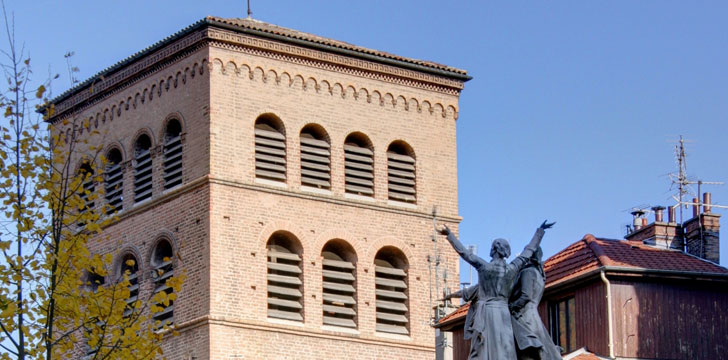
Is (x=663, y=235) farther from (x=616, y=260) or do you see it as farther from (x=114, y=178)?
(x=114, y=178)

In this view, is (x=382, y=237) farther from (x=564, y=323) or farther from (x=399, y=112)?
(x=564, y=323)

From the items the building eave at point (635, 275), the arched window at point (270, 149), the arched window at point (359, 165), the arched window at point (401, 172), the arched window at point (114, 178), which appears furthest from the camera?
the arched window at point (114, 178)

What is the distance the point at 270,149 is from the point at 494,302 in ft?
118

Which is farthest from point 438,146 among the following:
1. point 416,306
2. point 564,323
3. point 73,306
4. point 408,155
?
point 73,306

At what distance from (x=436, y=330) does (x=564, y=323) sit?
10417mm

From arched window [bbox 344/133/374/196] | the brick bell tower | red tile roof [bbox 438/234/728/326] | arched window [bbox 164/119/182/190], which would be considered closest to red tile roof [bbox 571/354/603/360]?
red tile roof [bbox 438/234/728/326]

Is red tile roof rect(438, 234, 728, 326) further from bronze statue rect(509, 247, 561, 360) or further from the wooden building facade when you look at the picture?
bronze statue rect(509, 247, 561, 360)

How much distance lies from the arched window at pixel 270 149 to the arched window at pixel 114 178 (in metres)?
4.87

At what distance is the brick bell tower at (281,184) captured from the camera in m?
59.9

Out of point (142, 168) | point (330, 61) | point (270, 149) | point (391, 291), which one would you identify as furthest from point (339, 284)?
point (142, 168)

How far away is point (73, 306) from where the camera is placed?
31.2 m

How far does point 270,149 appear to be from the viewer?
202 ft

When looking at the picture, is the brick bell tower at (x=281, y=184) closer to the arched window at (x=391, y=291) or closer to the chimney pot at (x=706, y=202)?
the arched window at (x=391, y=291)

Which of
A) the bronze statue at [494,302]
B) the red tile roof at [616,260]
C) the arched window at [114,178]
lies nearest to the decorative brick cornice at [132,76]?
the arched window at [114,178]
